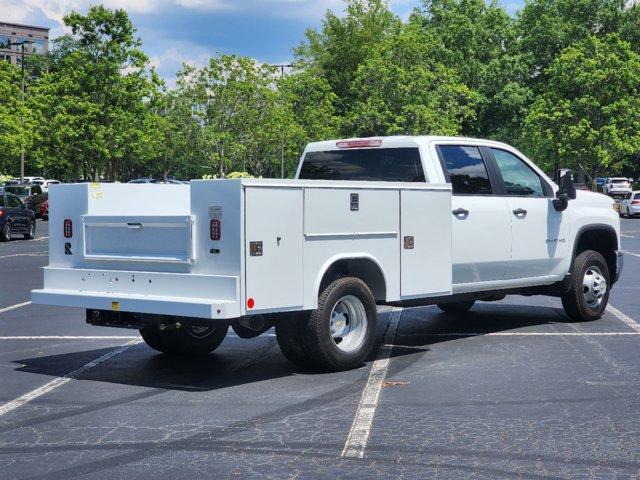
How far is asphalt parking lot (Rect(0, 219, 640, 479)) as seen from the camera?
5.70m

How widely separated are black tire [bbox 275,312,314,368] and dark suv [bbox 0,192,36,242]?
89.6 feet

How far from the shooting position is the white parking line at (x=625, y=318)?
11.5m

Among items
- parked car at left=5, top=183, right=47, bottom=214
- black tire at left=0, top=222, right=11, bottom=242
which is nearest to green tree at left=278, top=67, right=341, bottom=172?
parked car at left=5, top=183, right=47, bottom=214

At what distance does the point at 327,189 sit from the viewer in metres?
8.30

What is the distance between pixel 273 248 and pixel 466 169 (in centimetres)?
321

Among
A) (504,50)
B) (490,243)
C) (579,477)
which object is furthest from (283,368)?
(504,50)

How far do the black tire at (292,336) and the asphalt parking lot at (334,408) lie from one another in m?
0.19

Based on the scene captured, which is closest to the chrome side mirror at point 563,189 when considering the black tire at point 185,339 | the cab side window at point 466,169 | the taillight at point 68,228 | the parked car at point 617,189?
the cab side window at point 466,169

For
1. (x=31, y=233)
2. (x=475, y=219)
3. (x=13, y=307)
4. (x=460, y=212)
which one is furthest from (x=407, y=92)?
(x=460, y=212)

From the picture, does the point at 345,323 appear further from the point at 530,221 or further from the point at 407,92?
the point at 407,92

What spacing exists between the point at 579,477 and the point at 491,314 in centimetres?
781

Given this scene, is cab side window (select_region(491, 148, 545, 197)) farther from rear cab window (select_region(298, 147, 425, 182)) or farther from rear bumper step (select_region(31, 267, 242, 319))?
rear bumper step (select_region(31, 267, 242, 319))

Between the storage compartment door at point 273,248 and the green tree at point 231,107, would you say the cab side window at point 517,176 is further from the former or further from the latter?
the green tree at point 231,107

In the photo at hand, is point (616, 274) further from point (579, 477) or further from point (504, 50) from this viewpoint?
point (504, 50)
